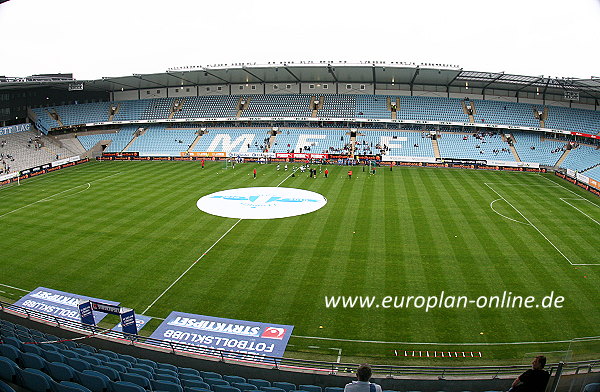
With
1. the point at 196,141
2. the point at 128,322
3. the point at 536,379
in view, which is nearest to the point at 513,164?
the point at 196,141

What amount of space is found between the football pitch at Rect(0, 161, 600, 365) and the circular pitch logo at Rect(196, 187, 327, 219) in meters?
1.19

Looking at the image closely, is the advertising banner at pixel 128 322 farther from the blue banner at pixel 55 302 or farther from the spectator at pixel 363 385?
the spectator at pixel 363 385

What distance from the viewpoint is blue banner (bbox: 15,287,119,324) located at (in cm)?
1750

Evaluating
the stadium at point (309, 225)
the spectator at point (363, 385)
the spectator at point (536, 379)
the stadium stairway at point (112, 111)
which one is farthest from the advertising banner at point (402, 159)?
the spectator at point (363, 385)

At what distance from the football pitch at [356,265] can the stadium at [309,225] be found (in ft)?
0.42

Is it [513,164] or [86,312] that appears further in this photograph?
[513,164]

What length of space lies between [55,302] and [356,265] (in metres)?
14.5

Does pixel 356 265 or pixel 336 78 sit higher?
pixel 336 78

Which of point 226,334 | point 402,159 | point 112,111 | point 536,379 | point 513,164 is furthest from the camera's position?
point 112,111

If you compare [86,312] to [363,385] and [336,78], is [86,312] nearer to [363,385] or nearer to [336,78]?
[363,385]

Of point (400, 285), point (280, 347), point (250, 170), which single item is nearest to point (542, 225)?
point (400, 285)

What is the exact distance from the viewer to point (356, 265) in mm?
21688

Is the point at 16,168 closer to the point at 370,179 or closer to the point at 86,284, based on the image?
the point at 86,284

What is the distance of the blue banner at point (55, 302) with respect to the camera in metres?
17.5
